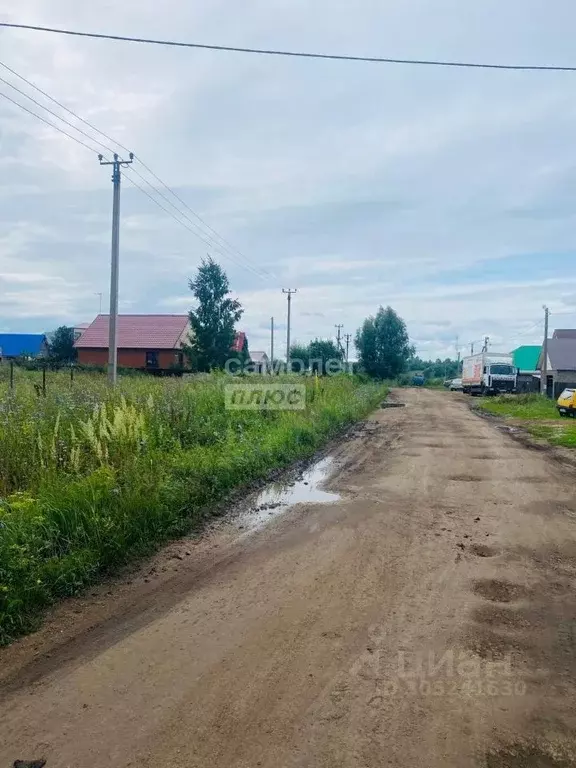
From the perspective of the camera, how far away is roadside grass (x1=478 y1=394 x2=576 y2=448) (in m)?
16.1

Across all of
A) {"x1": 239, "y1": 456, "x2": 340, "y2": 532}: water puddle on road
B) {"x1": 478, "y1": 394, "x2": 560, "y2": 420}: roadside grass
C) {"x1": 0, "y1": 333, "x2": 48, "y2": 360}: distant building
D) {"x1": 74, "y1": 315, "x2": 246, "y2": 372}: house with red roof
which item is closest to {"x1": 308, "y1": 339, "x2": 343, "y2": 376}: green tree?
{"x1": 74, "y1": 315, "x2": 246, "y2": 372}: house with red roof

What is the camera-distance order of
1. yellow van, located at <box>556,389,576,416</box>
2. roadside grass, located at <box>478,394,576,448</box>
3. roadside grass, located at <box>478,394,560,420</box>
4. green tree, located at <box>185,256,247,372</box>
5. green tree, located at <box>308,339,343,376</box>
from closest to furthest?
roadside grass, located at <box>478,394,576,448</box>, yellow van, located at <box>556,389,576,416</box>, roadside grass, located at <box>478,394,560,420</box>, green tree, located at <box>185,256,247,372</box>, green tree, located at <box>308,339,343,376</box>

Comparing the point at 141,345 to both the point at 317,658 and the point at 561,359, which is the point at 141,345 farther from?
the point at 317,658

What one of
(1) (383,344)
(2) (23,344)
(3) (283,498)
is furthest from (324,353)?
(3) (283,498)

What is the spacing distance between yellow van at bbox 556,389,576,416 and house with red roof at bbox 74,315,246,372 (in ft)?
91.6

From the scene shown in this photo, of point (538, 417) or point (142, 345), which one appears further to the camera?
point (142, 345)

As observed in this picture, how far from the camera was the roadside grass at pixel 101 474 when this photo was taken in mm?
4715

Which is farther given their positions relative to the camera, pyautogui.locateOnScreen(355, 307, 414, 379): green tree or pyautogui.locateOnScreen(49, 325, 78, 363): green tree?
pyautogui.locateOnScreen(355, 307, 414, 379): green tree

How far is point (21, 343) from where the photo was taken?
59.0m

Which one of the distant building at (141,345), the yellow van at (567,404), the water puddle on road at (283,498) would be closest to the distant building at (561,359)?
the yellow van at (567,404)

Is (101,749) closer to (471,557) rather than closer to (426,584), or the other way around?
(426,584)

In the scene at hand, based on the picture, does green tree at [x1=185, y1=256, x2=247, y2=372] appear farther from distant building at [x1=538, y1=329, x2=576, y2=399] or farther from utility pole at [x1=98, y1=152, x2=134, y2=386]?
distant building at [x1=538, y1=329, x2=576, y2=399]

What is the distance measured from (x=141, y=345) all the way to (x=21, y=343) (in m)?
17.3

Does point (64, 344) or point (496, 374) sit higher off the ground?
point (64, 344)
